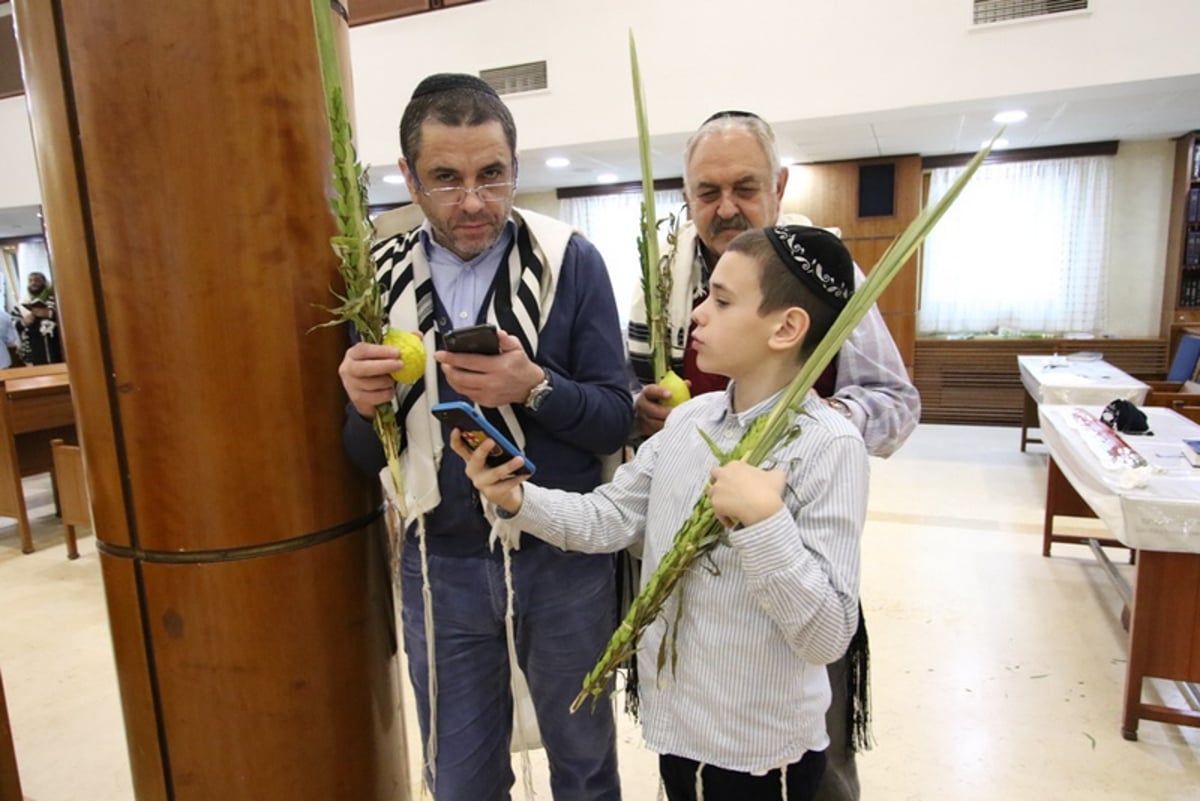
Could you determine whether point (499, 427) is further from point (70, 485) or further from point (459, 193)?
point (70, 485)

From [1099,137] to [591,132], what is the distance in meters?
4.78

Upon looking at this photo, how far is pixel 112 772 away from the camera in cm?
231

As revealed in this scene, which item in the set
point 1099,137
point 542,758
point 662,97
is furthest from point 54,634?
point 1099,137

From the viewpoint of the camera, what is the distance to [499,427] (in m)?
1.22

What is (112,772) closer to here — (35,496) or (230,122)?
(230,122)

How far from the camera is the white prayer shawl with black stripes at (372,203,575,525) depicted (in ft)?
3.85

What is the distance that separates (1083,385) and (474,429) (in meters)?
4.66

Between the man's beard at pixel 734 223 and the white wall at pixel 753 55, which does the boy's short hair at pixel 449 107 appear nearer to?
the man's beard at pixel 734 223

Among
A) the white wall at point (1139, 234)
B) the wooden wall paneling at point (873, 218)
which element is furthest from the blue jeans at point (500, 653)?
the white wall at point (1139, 234)

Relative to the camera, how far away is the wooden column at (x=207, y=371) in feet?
3.29

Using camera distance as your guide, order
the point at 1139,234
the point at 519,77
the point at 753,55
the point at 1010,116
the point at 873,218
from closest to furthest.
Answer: the point at 753,55
the point at 1010,116
the point at 519,77
the point at 1139,234
the point at 873,218

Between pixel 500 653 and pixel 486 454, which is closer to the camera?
pixel 486 454

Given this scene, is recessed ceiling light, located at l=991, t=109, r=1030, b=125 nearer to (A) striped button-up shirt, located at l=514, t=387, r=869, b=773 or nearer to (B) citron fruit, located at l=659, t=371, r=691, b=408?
(B) citron fruit, located at l=659, t=371, r=691, b=408

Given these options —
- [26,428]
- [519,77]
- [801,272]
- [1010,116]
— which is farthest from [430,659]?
[1010,116]
